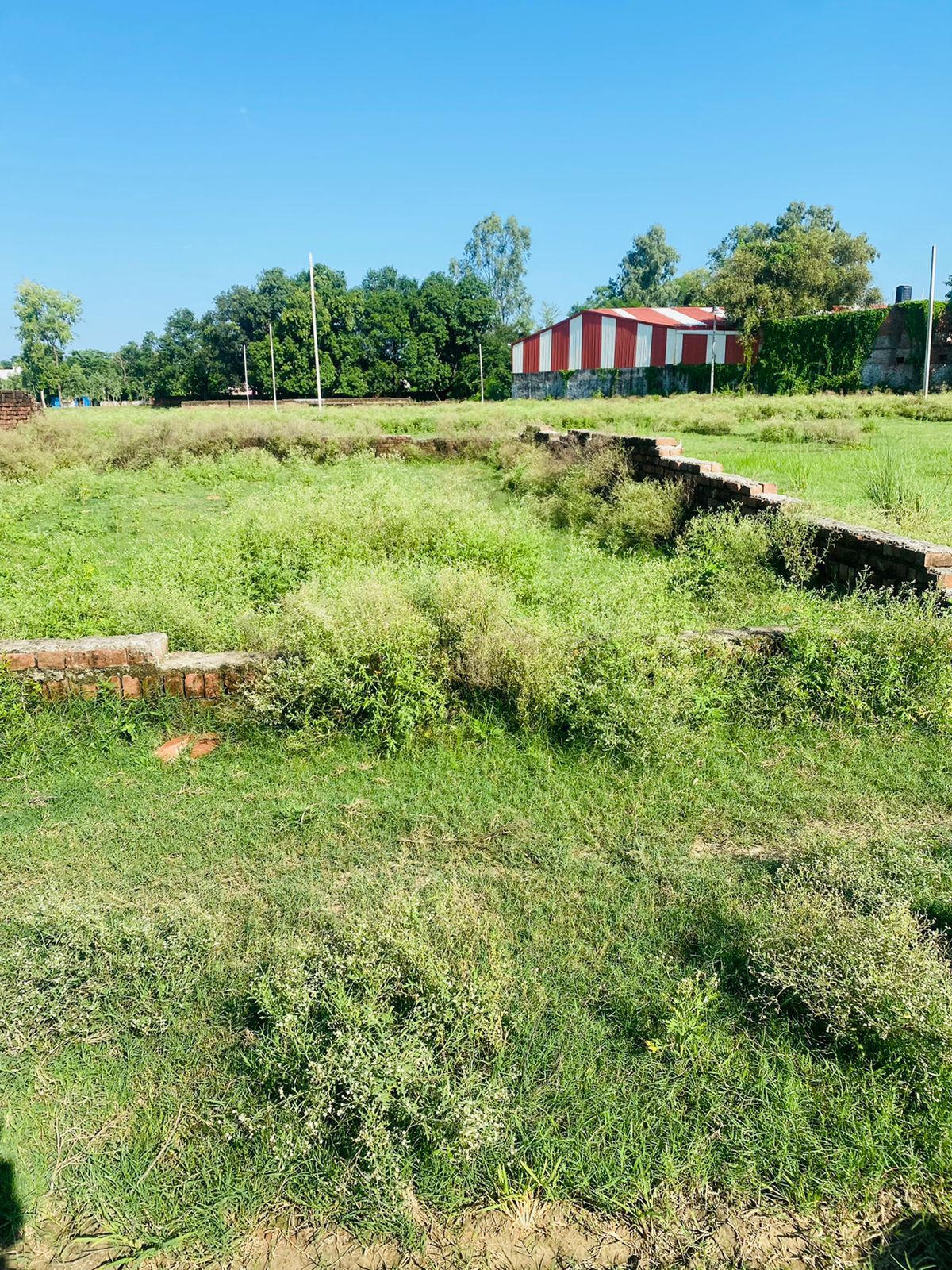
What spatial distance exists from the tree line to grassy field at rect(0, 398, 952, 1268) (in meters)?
38.4

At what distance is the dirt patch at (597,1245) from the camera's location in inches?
68.4

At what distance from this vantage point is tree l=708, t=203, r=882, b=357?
38.2 metres

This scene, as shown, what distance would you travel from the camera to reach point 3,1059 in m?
2.24

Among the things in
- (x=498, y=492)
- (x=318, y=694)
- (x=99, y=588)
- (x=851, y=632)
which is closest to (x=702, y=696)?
(x=851, y=632)

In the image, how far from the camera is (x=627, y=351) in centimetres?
4044

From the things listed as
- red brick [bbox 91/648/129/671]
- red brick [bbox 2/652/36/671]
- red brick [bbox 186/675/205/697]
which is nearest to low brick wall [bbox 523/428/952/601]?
red brick [bbox 186/675/205/697]

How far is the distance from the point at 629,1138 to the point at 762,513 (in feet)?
18.8

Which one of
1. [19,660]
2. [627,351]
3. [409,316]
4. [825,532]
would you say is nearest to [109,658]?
[19,660]

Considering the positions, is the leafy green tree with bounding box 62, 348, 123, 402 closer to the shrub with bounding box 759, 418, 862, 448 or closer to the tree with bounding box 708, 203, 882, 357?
the tree with bounding box 708, 203, 882, 357

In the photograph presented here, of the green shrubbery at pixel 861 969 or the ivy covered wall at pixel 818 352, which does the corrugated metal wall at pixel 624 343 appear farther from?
the green shrubbery at pixel 861 969

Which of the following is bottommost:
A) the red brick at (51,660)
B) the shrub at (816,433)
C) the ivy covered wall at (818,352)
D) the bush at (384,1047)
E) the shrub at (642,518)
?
the bush at (384,1047)

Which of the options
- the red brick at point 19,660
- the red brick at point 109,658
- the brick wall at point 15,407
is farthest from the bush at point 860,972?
the brick wall at point 15,407

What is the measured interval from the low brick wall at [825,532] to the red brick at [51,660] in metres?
4.46

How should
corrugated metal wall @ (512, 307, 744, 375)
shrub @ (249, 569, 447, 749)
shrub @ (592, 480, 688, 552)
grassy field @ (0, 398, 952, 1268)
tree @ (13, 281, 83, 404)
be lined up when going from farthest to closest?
tree @ (13, 281, 83, 404) → corrugated metal wall @ (512, 307, 744, 375) → shrub @ (592, 480, 688, 552) → shrub @ (249, 569, 447, 749) → grassy field @ (0, 398, 952, 1268)
